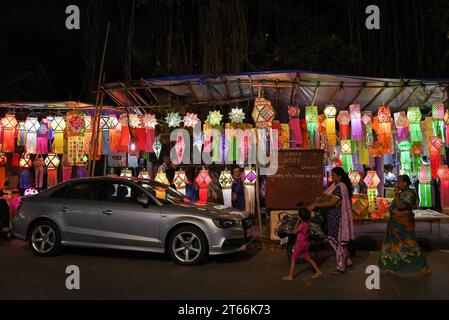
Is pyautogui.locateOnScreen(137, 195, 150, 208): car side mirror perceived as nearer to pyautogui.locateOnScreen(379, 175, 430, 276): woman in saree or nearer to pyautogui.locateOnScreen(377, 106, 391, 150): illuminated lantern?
pyautogui.locateOnScreen(379, 175, 430, 276): woman in saree

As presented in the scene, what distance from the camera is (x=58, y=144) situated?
10.7 meters

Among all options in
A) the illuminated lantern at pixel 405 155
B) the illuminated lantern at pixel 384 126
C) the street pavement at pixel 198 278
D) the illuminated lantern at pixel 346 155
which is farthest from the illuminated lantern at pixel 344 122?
the street pavement at pixel 198 278

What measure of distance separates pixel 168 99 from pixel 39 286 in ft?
22.2

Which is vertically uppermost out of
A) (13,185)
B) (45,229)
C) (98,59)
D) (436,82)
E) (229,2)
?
(229,2)

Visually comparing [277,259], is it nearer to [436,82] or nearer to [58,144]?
[436,82]

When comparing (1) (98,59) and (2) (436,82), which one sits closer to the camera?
(2) (436,82)

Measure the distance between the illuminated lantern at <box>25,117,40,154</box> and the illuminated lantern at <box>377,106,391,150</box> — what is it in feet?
27.6

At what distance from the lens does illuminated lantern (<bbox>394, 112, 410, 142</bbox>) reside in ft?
31.3

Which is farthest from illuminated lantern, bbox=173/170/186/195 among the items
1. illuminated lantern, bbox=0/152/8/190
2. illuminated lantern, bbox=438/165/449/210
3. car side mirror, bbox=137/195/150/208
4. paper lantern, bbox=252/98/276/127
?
illuminated lantern, bbox=438/165/449/210

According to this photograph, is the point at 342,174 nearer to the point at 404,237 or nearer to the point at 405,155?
the point at 404,237

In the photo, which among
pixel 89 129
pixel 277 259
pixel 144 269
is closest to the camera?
pixel 144 269

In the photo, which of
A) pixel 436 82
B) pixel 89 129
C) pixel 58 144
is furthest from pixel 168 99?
pixel 436 82

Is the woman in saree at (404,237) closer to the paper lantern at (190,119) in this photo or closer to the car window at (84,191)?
the paper lantern at (190,119)

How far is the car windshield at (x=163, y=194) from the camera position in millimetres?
7686
